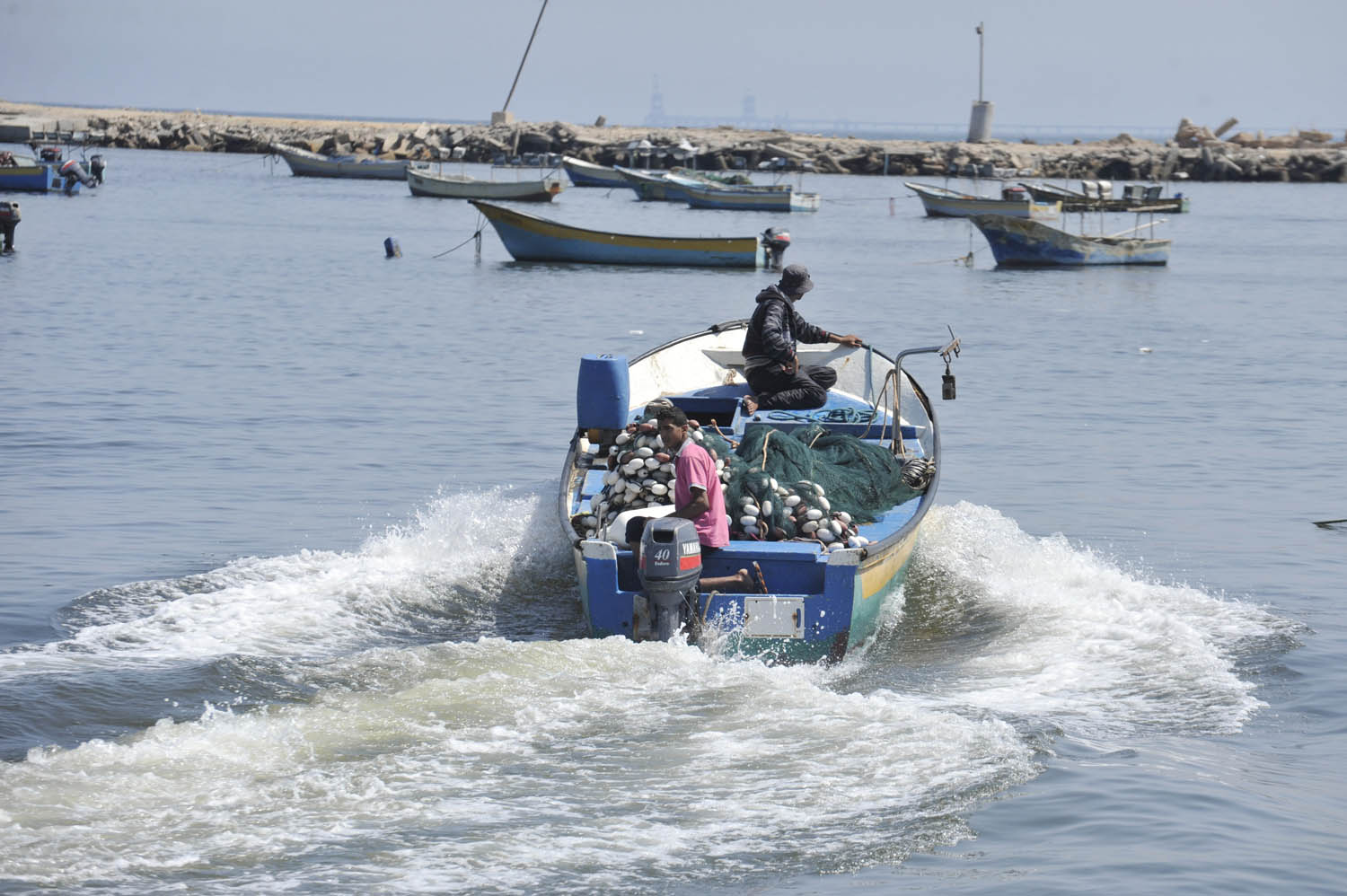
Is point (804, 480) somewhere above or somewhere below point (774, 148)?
below

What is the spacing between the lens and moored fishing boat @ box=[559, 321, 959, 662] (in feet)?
27.4

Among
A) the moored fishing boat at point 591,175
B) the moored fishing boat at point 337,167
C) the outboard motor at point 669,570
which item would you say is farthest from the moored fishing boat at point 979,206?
the outboard motor at point 669,570

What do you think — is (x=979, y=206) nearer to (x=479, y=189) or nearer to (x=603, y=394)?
(x=479, y=189)

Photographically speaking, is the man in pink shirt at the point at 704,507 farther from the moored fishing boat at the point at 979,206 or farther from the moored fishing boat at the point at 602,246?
the moored fishing boat at the point at 979,206

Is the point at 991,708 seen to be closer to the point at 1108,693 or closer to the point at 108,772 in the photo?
the point at 1108,693

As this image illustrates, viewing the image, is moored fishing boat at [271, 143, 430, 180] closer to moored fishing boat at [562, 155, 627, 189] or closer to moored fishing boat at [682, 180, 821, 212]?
moored fishing boat at [562, 155, 627, 189]

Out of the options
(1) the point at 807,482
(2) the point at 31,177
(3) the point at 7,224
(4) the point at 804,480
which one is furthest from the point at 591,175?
(1) the point at 807,482

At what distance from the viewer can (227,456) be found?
14680mm

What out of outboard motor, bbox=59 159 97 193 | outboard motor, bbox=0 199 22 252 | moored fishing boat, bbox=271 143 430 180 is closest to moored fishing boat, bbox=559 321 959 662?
outboard motor, bbox=0 199 22 252

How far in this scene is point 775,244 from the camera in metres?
30.5

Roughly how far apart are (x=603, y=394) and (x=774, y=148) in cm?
8009

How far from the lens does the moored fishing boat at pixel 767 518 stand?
8344mm

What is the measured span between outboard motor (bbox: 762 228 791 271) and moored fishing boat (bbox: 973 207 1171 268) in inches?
218

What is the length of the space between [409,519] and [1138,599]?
5998mm
